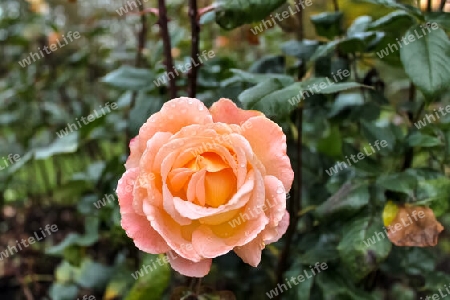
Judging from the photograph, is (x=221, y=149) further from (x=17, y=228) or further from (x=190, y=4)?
(x=17, y=228)

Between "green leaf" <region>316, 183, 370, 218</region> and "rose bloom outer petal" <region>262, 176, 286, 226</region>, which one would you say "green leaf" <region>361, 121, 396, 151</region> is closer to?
"green leaf" <region>316, 183, 370, 218</region>

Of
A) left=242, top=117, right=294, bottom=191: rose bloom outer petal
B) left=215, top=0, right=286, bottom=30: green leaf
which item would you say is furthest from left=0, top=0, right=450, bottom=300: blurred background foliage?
left=242, top=117, right=294, bottom=191: rose bloom outer petal

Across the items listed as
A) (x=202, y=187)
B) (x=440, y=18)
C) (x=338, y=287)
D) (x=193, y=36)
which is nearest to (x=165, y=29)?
(x=193, y=36)

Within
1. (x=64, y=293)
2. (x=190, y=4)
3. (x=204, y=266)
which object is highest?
(x=190, y=4)

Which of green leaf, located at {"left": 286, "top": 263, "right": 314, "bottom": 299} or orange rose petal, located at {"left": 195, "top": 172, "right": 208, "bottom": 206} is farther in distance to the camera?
green leaf, located at {"left": 286, "top": 263, "right": 314, "bottom": 299}

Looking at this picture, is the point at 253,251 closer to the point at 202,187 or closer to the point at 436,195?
the point at 202,187

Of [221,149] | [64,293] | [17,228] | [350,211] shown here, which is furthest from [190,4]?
[17,228]
